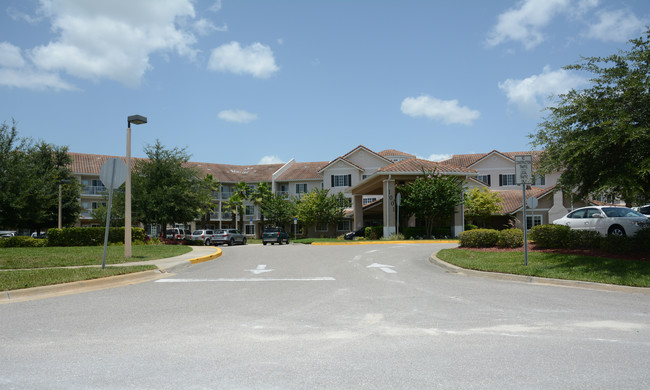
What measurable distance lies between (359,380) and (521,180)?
1129 centimetres

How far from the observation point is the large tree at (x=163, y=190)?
119ft

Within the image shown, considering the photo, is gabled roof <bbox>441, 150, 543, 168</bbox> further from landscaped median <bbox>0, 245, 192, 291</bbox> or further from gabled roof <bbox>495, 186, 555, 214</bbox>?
landscaped median <bbox>0, 245, 192, 291</bbox>

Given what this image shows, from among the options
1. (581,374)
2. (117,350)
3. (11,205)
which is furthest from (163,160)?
(581,374)

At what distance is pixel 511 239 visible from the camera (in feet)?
64.2

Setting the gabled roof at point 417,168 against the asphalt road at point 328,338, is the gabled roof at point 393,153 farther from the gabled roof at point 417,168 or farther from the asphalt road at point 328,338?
the asphalt road at point 328,338

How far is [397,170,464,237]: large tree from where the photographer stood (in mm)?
37719

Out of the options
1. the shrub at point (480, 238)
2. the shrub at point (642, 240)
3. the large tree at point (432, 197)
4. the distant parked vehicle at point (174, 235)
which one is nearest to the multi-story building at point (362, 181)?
the large tree at point (432, 197)

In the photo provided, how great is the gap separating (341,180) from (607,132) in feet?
154

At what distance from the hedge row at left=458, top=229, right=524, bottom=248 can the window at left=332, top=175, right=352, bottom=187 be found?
123ft

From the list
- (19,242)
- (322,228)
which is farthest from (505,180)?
(19,242)

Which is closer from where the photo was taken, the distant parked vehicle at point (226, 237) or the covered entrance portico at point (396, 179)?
the covered entrance portico at point (396, 179)

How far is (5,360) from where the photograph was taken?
5.43 m

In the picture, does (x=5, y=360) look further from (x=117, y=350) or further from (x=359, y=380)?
(x=359, y=380)

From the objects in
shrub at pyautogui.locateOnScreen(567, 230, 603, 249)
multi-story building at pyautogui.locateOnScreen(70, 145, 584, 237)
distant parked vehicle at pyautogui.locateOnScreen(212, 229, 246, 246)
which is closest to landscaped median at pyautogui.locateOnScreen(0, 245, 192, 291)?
shrub at pyautogui.locateOnScreen(567, 230, 603, 249)
